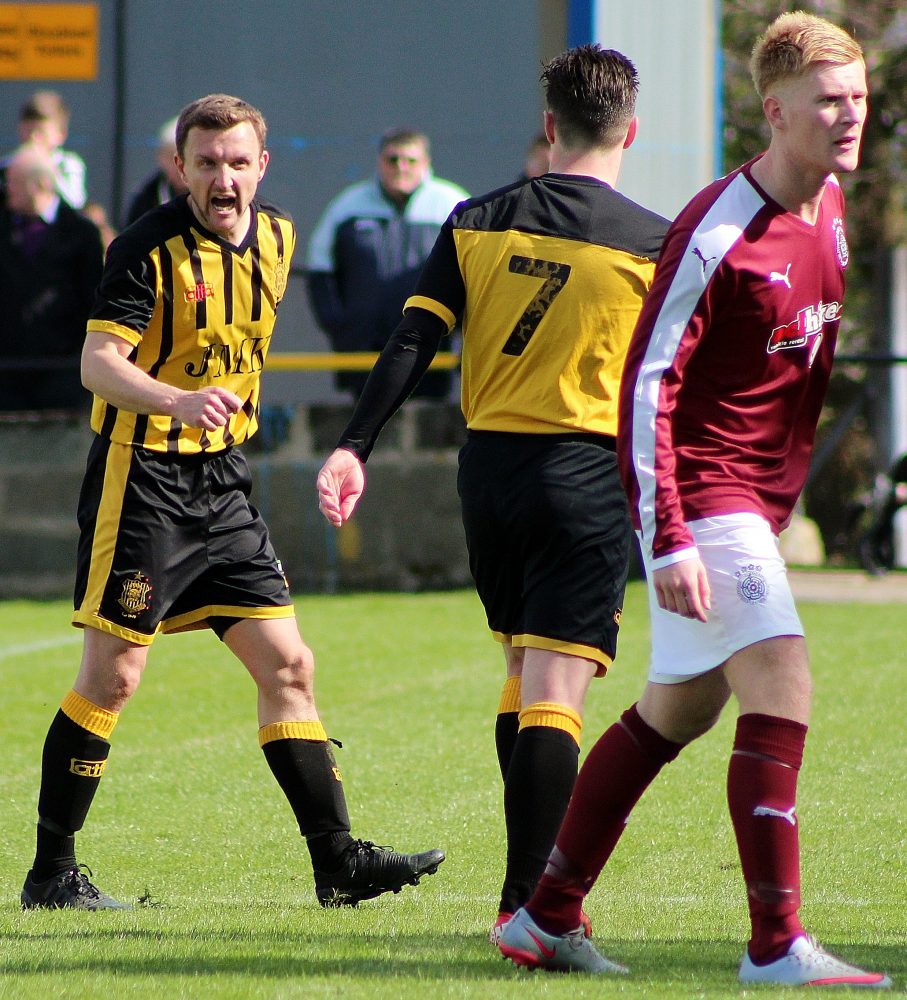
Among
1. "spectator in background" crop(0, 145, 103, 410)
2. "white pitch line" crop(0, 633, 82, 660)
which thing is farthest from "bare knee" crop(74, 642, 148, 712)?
"spectator in background" crop(0, 145, 103, 410)

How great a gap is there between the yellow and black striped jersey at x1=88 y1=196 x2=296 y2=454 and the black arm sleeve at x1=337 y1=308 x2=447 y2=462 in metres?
0.80

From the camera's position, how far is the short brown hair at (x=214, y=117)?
15.0ft

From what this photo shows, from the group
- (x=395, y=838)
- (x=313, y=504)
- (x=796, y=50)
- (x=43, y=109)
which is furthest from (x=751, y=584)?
(x=43, y=109)

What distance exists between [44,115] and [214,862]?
8319 mm

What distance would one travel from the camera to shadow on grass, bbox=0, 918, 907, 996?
366 cm

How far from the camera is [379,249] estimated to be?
12031mm

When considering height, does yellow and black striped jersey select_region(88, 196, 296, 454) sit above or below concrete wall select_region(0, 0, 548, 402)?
below

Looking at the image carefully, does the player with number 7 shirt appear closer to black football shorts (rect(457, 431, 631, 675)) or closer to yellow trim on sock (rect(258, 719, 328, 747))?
black football shorts (rect(457, 431, 631, 675))

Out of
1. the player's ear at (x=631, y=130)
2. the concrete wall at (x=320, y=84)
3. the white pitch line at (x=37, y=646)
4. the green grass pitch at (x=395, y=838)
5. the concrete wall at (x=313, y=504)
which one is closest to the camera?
the green grass pitch at (x=395, y=838)

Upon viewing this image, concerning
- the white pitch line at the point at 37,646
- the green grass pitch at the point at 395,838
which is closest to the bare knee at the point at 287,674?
the green grass pitch at the point at 395,838

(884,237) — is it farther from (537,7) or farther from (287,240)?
(287,240)

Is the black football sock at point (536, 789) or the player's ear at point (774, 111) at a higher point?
the player's ear at point (774, 111)

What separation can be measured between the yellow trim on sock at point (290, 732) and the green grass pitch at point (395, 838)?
45 cm

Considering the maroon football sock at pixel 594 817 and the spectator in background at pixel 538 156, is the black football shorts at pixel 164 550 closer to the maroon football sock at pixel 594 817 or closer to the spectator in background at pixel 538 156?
the maroon football sock at pixel 594 817
